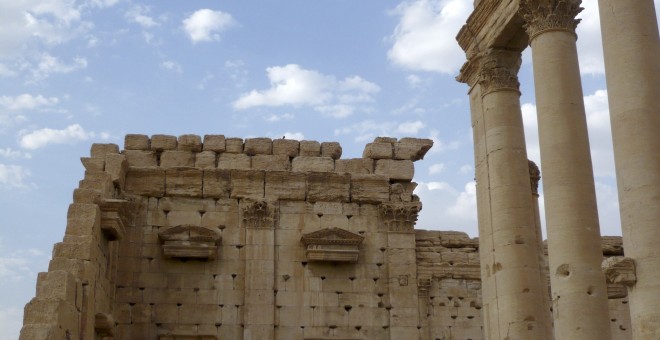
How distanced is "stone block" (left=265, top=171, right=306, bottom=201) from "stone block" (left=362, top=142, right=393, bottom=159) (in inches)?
74.2

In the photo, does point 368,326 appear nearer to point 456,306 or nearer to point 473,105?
point 456,306

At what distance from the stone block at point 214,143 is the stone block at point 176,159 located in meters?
0.41

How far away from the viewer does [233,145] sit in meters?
22.5

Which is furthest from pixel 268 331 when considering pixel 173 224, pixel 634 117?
pixel 634 117

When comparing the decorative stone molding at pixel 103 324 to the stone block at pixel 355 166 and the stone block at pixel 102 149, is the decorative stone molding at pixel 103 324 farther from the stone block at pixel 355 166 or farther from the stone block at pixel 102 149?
the stone block at pixel 355 166

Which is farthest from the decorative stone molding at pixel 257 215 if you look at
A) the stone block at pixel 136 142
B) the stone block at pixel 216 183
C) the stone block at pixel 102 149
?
the stone block at pixel 102 149

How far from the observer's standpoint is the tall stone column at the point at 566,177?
13.2m

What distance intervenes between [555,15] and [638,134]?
11.0ft

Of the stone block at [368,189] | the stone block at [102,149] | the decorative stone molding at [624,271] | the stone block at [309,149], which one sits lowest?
the decorative stone molding at [624,271]

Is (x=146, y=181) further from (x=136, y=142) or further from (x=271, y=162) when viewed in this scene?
(x=271, y=162)

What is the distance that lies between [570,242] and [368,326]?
887 cm

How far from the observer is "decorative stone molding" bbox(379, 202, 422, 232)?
22.3 meters

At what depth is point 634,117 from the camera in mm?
12031

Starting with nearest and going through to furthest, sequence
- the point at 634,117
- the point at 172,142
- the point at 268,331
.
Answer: the point at 634,117 → the point at 268,331 → the point at 172,142
